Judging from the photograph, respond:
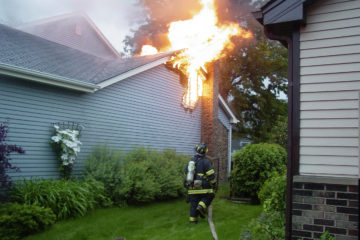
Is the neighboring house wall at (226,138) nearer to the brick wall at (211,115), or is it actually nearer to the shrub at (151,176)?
the brick wall at (211,115)

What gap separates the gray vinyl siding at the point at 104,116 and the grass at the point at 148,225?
2350 millimetres

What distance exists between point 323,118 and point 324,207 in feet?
3.93

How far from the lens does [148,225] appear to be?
7785 millimetres

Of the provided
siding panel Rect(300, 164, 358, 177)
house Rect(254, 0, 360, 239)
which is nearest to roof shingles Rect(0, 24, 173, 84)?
house Rect(254, 0, 360, 239)

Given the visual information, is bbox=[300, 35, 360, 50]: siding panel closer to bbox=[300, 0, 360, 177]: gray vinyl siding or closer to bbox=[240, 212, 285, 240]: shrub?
bbox=[300, 0, 360, 177]: gray vinyl siding

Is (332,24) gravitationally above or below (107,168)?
above

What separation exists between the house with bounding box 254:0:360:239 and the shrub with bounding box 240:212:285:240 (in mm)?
490

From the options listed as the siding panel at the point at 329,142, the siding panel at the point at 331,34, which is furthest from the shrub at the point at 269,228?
the siding panel at the point at 331,34

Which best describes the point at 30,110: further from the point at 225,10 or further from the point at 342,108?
the point at 225,10

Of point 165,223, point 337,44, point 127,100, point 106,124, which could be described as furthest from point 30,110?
point 337,44

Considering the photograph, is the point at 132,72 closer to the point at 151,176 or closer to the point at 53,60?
the point at 53,60

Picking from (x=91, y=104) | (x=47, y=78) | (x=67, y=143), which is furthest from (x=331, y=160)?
(x=91, y=104)

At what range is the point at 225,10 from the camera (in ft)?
72.7

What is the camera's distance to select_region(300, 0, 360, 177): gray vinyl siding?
4664 mm
